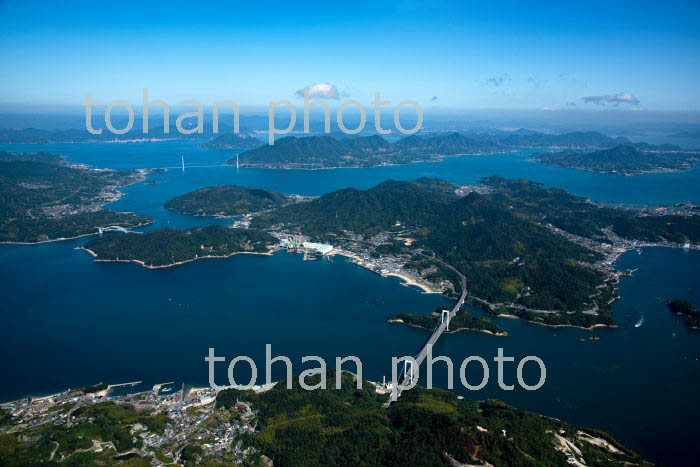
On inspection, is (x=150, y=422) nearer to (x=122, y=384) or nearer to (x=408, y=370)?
(x=122, y=384)

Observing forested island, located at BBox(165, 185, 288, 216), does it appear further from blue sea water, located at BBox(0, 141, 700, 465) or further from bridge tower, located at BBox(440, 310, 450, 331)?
bridge tower, located at BBox(440, 310, 450, 331)

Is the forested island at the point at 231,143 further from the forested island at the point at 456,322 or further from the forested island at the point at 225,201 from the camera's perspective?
the forested island at the point at 456,322

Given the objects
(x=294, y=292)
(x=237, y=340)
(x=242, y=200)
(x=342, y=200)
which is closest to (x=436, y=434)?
(x=237, y=340)

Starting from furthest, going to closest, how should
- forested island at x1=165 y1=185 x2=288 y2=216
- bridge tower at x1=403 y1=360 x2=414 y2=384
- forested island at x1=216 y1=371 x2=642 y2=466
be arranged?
forested island at x1=165 y1=185 x2=288 y2=216, bridge tower at x1=403 y1=360 x2=414 y2=384, forested island at x1=216 y1=371 x2=642 y2=466

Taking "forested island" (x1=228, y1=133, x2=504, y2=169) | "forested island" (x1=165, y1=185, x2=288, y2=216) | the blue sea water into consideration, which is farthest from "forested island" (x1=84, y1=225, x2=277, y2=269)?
"forested island" (x1=228, y1=133, x2=504, y2=169)

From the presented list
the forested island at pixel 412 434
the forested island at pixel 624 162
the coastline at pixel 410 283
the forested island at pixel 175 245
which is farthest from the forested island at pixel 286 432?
the forested island at pixel 624 162
